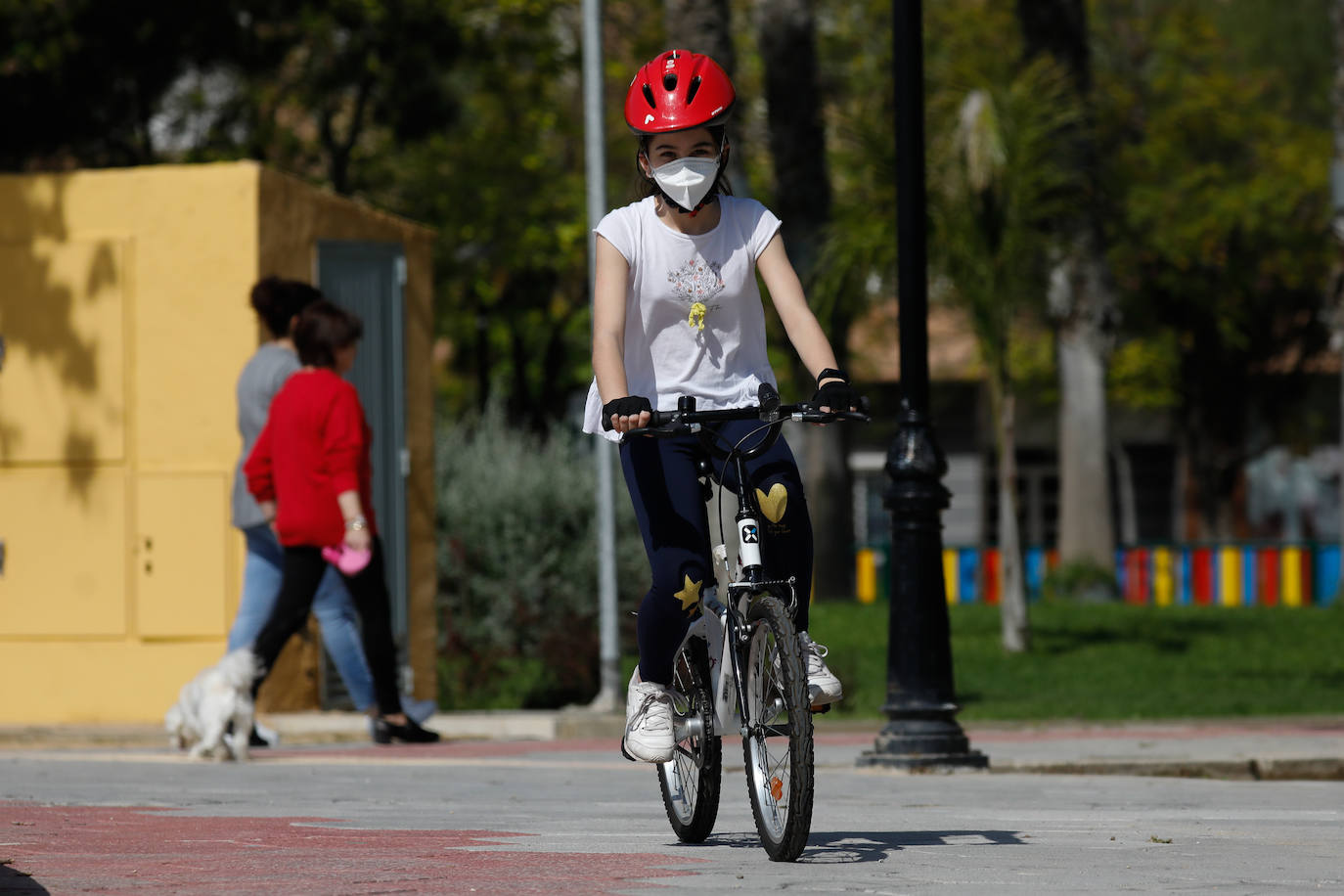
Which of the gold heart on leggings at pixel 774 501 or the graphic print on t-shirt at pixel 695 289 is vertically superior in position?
the graphic print on t-shirt at pixel 695 289

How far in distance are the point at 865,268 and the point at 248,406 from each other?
6455mm

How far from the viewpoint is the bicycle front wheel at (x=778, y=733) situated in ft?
17.5

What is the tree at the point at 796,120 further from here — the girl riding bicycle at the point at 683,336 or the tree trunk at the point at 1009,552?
the girl riding bicycle at the point at 683,336

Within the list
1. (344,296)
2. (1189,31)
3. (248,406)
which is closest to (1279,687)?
(344,296)

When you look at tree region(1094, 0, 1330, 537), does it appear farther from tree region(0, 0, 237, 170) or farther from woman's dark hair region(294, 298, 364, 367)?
woman's dark hair region(294, 298, 364, 367)

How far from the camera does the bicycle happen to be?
17.7ft

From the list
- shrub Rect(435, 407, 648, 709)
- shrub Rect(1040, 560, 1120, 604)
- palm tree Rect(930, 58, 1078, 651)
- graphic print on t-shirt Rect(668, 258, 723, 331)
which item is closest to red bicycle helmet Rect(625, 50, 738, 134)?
graphic print on t-shirt Rect(668, 258, 723, 331)

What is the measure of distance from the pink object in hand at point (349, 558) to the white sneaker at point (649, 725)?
4.11m

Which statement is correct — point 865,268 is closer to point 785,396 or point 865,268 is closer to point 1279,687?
point 1279,687

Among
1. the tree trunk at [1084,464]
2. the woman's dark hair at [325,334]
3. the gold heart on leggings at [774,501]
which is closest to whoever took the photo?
the gold heart on leggings at [774,501]

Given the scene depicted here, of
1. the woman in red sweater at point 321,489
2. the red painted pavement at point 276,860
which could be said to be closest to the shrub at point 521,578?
the woman in red sweater at point 321,489

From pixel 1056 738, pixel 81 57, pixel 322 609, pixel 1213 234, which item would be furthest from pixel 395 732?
pixel 1213 234

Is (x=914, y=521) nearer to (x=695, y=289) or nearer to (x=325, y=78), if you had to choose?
(x=695, y=289)

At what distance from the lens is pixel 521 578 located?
51.1ft
